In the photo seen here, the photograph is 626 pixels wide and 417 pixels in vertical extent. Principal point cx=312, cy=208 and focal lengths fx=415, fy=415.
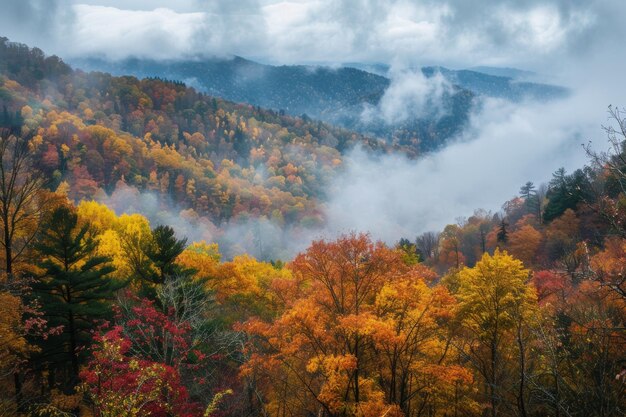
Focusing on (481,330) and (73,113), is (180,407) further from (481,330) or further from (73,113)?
(73,113)

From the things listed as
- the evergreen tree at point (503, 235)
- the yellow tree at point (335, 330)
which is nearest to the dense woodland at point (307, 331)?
the yellow tree at point (335, 330)

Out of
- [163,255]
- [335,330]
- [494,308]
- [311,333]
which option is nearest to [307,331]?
[311,333]

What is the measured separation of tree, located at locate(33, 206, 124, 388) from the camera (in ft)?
63.5

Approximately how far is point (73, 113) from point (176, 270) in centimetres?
19578

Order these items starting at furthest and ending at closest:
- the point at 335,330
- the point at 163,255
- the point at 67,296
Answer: the point at 163,255 → the point at 67,296 → the point at 335,330

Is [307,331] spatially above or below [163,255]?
below

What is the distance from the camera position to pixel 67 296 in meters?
20.6

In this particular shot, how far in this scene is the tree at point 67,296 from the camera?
1934 centimetres

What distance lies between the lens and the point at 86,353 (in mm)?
20094

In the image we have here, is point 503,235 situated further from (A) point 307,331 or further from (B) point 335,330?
(A) point 307,331

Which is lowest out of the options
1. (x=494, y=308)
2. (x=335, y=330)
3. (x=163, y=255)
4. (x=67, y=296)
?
(x=494, y=308)

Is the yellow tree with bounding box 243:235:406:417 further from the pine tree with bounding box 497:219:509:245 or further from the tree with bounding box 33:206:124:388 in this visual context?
the pine tree with bounding box 497:219:509:245

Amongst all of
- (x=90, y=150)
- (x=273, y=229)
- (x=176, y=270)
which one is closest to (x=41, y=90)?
(x=90, y=150)

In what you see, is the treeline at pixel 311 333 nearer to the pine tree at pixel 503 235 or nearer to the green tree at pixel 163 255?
the green tree at pixel 163 255
